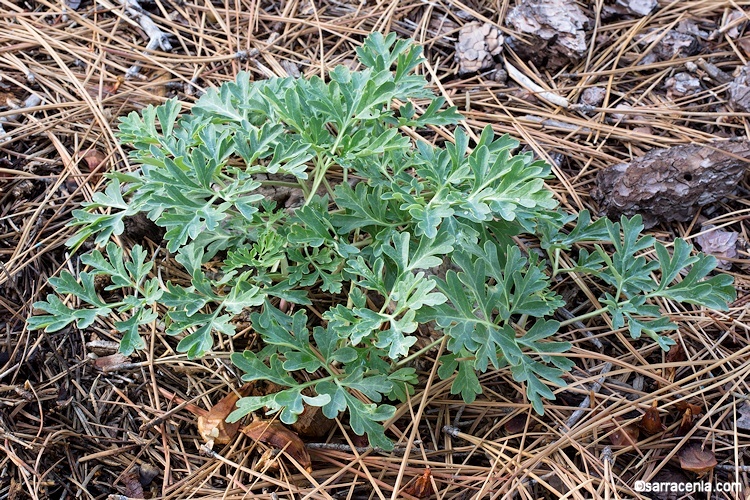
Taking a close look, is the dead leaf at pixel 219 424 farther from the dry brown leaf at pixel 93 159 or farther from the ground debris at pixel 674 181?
the ground debris at pixel 674 181

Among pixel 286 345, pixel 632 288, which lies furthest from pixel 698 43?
pixel 286 345

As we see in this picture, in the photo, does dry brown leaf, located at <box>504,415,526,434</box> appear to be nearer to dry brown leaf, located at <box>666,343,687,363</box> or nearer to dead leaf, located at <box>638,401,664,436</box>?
dead leaf, located at <box>638,401,664,436</box>

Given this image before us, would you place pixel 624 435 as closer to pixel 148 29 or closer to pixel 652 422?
pixel 652 422

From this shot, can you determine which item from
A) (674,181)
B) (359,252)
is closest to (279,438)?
(359,252)

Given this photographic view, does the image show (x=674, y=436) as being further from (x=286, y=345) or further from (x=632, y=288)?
(x=286, y=345)

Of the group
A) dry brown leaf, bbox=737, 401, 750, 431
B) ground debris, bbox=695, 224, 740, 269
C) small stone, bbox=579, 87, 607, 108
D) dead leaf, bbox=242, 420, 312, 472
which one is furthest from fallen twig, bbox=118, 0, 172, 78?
dry brown leaf, bbox=737, 401, 750, 431
